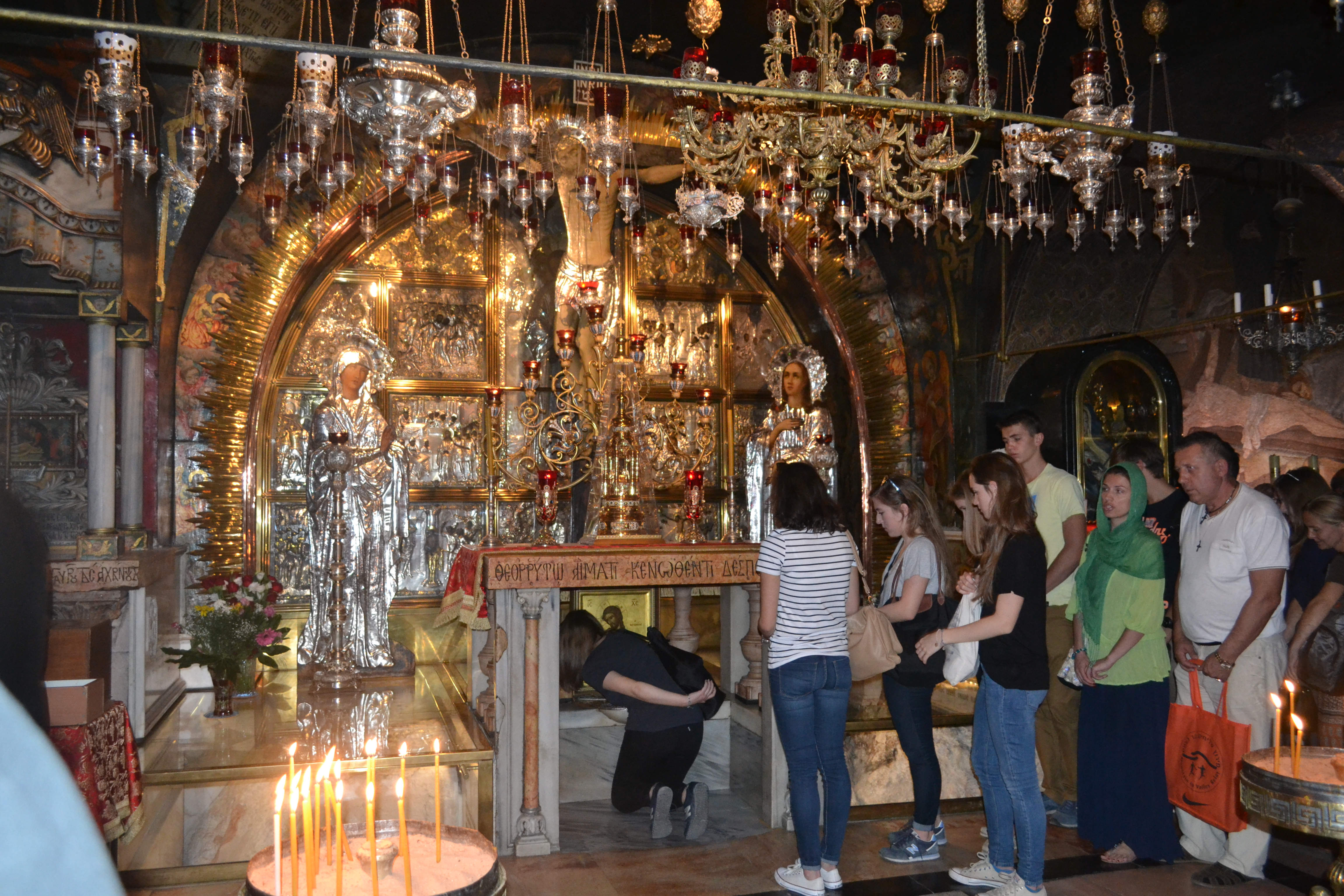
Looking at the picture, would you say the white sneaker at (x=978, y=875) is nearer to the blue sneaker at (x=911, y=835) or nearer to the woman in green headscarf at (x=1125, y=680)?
the blue sneaker at (x=911, y=835)

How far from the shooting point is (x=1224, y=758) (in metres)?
4.63

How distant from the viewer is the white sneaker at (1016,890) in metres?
4.21

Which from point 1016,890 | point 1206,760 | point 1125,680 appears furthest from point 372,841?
point 1206,760

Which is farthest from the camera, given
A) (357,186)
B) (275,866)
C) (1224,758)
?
(357,186)

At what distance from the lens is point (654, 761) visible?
5582mm

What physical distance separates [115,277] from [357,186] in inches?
116

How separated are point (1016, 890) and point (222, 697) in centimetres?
508

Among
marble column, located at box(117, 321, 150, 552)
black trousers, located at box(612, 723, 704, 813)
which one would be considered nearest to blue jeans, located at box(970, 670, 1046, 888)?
black trousers, located at box(612, 723, 704, 813)

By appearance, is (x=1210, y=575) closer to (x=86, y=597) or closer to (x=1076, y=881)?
(x=1076, y=881)

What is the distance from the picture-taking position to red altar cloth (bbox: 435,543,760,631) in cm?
531

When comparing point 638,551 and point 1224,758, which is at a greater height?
point 638,551

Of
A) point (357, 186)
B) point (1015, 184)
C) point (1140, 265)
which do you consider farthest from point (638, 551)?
point (1140, 265)

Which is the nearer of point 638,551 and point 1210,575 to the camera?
point 1210,575

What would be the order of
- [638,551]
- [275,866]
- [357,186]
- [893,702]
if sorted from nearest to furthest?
[275,866] < [893,702] < [638,551] < [357,186]
